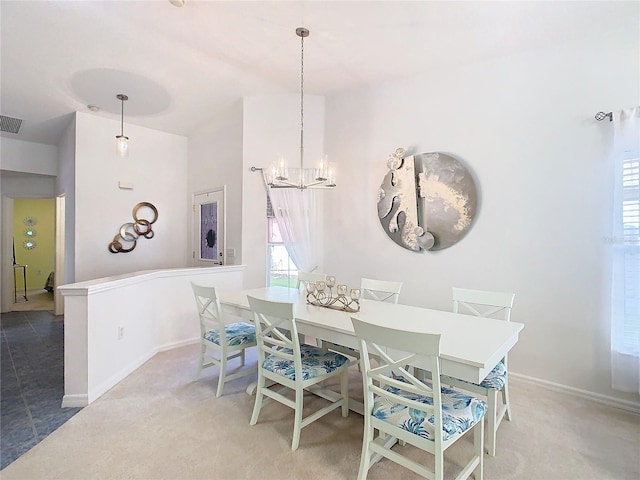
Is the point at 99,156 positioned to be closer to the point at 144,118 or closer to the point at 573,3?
the point at 144,118

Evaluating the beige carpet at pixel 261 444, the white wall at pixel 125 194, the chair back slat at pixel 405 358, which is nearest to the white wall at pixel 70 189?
the white wall at pixel 125 194

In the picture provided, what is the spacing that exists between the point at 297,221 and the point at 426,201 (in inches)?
62.6

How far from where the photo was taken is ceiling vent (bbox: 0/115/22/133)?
15.0ft

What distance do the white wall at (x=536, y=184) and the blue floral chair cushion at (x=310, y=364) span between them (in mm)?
1585

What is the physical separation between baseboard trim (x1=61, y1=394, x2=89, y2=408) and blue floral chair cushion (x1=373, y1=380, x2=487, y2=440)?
225 centimetres

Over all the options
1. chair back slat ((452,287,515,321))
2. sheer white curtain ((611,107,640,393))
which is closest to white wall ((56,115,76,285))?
chair back slat ((452,287,515,321))

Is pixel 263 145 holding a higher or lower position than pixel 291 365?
higher

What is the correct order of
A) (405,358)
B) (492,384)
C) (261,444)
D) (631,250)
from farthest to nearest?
1. (631,250)
2. (261,444)
3. (492,384)
4. (405,358)

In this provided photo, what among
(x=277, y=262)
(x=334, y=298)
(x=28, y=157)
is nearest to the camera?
(x=334, y=298)

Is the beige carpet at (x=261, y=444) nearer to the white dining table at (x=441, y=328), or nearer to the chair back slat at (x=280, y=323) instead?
the chair back slat at (x=280, y=323)

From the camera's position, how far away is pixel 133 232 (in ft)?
16.7

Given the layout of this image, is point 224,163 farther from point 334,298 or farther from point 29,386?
point 29,386

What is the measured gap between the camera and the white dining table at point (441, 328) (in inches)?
62.2

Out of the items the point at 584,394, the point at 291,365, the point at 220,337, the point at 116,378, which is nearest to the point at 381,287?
the point at 291,365
